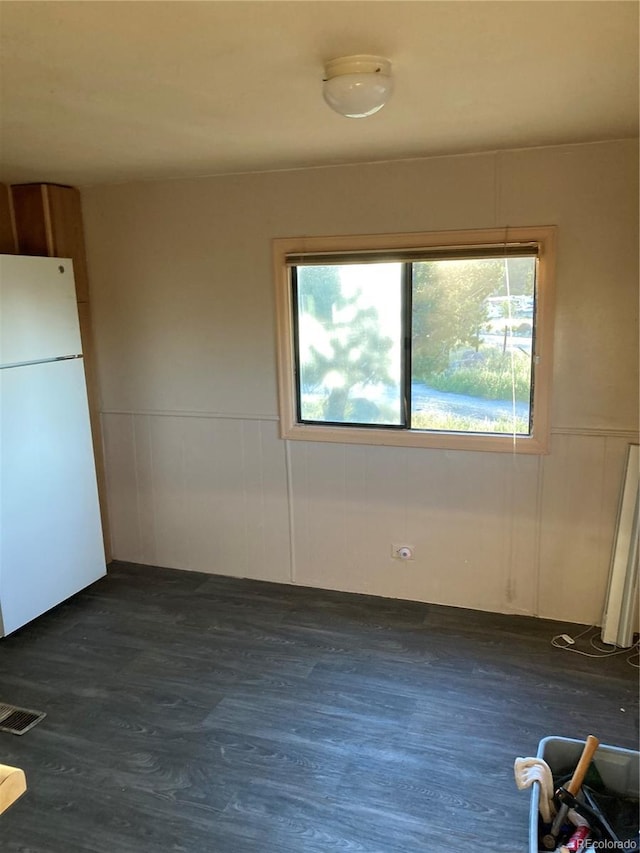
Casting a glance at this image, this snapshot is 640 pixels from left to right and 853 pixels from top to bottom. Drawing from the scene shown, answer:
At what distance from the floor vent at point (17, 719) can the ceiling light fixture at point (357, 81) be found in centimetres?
256

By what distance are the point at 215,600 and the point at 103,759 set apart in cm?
126

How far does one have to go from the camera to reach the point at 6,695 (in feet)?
8.93

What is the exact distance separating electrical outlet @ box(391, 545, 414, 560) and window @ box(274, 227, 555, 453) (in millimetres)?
586

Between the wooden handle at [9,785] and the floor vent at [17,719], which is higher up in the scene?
the wooden handle at [9,785]

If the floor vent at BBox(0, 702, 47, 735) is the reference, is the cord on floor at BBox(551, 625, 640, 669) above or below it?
above

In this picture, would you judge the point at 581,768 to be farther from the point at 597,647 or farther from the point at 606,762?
the point at 597,647

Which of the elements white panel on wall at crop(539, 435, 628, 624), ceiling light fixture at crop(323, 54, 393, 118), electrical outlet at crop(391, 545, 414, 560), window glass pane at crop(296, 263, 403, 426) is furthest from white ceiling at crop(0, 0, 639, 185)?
electrical outlet at crop(391, 545, 414, 560)

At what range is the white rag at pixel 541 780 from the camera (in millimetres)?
1705

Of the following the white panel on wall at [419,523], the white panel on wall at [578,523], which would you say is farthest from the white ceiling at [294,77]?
the white panel on wall at [419,523]

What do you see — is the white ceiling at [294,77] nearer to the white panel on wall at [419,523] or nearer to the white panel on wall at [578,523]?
the white panel on wall at [578,523]

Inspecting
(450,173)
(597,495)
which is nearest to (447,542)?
(597,495)

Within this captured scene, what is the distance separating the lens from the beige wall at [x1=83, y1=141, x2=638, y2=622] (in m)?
2.89

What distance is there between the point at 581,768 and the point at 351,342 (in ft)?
7.25

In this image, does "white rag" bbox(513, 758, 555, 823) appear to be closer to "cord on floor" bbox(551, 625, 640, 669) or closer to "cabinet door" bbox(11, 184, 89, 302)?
"cord on floor" bbox(551, 625, 640, 669)
